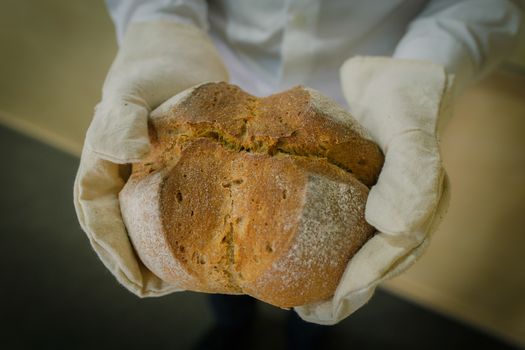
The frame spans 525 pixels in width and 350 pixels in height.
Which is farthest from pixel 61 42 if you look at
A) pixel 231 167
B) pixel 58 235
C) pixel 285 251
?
pixel 285 251

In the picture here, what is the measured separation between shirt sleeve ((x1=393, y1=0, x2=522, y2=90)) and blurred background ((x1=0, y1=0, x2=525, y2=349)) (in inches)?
16.8

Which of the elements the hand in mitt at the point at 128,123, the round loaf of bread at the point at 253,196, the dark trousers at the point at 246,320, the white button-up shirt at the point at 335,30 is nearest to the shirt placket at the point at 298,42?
the white button-up shirt at the point at 335,30

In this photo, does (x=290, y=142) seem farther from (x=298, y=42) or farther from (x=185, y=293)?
(x=185, y=293)

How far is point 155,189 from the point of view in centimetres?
84

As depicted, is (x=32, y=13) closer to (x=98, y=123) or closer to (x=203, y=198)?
(x=98, y=123)

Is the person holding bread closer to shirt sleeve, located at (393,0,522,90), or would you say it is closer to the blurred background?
shirt sleeve, located at (393,0,522,90)

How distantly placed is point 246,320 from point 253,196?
3.69ft

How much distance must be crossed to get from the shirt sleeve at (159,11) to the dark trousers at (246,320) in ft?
2.87

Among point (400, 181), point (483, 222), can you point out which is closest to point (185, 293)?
point (483, 222)

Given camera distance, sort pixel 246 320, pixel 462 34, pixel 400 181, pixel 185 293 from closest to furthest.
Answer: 1. pixel 400 181
2. pixel 462 34
3. pixel 246 320
4. pixel 185 293

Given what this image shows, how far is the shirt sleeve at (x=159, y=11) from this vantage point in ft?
3.81

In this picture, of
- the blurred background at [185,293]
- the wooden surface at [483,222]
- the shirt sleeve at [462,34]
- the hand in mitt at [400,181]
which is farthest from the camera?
the blurred background at [185,293]

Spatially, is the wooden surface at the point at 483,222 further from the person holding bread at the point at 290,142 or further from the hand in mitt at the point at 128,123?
the hand in mitt at the point at 128,123

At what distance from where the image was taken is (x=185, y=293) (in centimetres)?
204
